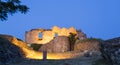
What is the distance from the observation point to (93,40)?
36.3m

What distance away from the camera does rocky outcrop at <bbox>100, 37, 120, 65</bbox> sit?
1665cm

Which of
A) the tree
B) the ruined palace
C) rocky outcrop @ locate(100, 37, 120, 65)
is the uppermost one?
the ruined palace

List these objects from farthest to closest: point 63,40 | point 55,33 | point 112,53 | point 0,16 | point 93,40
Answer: point 55,33, point 63,40, point 93,40, point 112,53, point 0,16

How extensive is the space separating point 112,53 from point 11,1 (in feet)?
18.7

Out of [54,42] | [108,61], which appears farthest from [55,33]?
[108,61]

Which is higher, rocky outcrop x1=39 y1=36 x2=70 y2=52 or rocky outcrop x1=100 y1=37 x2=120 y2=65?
rocky outcrop x1=39 y1=36 x2=70 y2=52

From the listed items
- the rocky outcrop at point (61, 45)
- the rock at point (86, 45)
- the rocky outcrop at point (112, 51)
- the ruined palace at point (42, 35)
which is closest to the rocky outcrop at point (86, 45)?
the rock at point (86, 45)

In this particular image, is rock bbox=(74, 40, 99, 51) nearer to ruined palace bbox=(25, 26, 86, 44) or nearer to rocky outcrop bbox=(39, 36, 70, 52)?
rocky outcrop bbox=(39, 36, 70, 52)

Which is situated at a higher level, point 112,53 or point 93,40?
point 93,40

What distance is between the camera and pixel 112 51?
55.5ft

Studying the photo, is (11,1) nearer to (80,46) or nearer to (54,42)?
(80,46)

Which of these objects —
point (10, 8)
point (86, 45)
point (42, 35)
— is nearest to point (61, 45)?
point (86, 45)

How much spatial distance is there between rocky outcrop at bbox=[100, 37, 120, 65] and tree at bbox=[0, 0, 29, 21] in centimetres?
481

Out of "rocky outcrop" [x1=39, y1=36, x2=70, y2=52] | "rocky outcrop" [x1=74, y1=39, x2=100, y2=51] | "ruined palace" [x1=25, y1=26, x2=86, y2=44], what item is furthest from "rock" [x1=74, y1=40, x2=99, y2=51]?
"ruined palace" [x1=25, y1=26, x2=86, y2=44]
